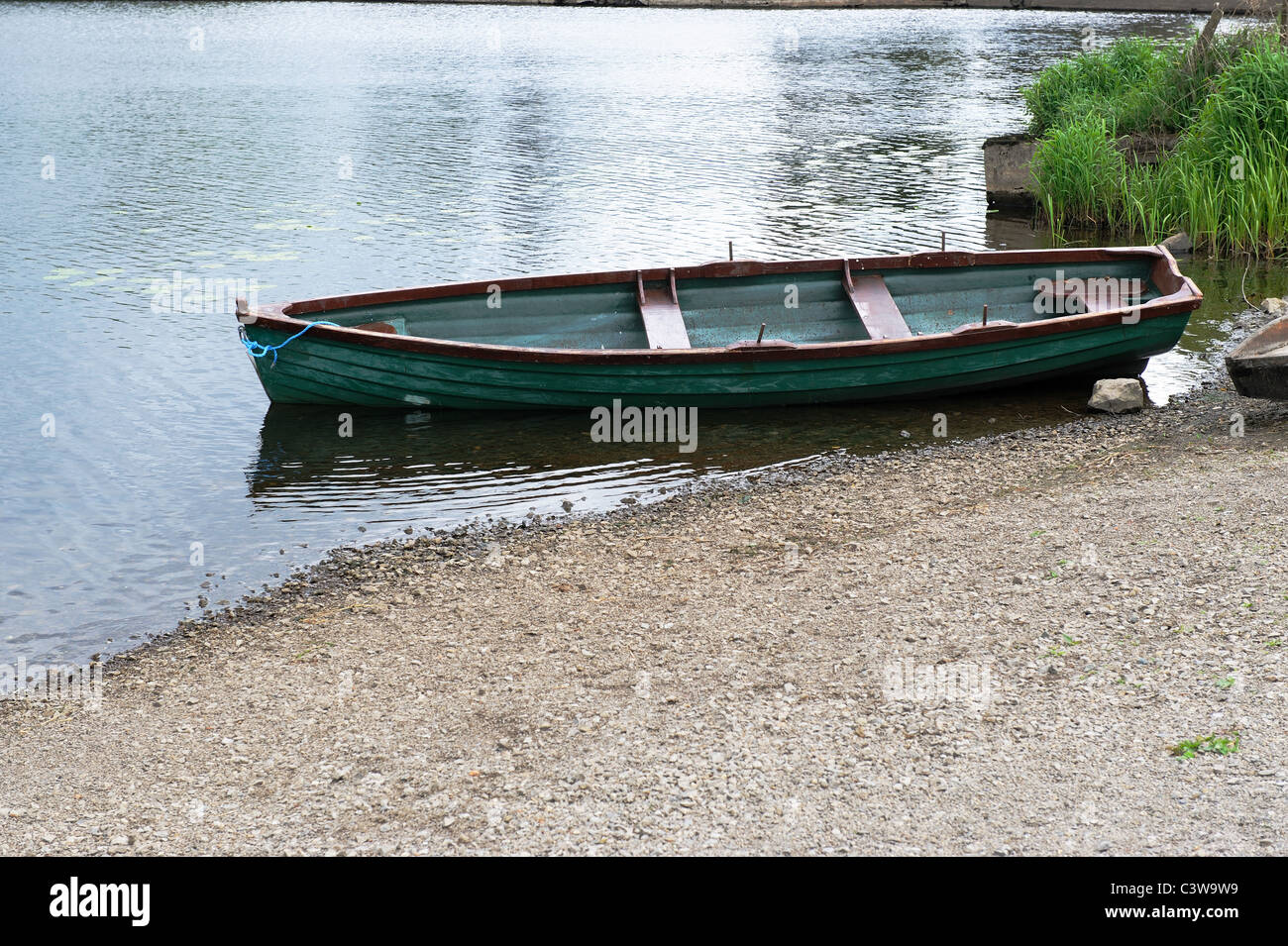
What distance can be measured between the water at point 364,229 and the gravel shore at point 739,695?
4.45ft

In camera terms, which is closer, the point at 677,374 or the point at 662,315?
the point at 677,374

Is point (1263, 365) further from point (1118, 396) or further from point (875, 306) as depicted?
point (875, 306)

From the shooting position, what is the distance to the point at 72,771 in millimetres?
6539

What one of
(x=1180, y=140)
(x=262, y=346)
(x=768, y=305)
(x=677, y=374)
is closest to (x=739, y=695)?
(x=677, y=374)

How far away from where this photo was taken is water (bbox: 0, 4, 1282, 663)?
1038 cm

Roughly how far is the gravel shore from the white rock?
215 centimetres

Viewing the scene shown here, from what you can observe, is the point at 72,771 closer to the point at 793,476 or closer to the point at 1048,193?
the point at 793,476

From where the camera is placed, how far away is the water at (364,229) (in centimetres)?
1038

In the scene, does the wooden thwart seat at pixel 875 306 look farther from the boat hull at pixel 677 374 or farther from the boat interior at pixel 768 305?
the boat hull at pixel 677 374

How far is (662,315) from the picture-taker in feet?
41.8

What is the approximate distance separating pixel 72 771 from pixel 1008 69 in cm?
4143

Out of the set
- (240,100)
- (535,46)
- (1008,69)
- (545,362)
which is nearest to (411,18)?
(535,46)

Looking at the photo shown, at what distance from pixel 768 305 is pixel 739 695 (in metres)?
7.55

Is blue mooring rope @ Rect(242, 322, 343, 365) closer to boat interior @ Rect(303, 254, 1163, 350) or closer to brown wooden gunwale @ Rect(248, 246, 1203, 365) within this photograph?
brown wooden gunwale @ Rect(248, 246, 1203, 365)
